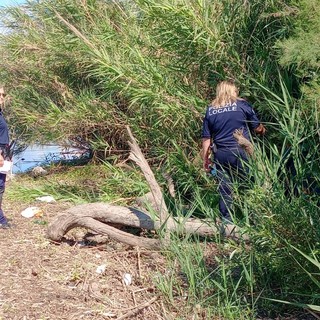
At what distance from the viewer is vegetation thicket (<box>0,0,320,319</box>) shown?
452cm

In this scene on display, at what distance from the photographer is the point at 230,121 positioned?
6.47 metres

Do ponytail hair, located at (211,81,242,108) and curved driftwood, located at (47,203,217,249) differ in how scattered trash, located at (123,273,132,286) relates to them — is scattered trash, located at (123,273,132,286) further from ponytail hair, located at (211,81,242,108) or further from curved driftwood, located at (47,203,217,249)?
ponytail hair, located at (211,81,242,108)

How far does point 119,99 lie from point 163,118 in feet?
6.17

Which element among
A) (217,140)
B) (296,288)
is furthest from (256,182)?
(217,140)

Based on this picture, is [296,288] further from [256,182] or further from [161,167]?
[161,167]

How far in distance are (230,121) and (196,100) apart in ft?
4.83

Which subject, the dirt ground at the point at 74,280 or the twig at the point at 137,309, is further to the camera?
the dirt ground at the point at 74,280

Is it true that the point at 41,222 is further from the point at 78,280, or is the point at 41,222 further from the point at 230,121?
the point at 230,121

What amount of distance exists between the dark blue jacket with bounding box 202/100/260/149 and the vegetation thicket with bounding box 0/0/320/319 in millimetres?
232

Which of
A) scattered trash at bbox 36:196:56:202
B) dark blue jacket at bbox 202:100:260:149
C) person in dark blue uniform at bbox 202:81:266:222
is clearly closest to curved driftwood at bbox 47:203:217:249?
person in dark blue uniform at bbox 202:81:266:222

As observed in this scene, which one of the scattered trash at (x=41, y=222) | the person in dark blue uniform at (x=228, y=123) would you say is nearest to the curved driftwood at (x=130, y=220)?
the person in dark blue uniform at (x=228, y=123)

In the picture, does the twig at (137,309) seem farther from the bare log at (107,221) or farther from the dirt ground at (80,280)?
the bare log at (107,221)

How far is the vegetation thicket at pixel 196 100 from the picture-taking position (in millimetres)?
4516

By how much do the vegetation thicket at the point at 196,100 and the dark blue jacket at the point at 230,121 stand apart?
23 cm
